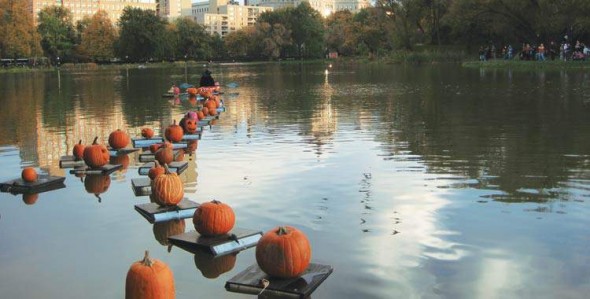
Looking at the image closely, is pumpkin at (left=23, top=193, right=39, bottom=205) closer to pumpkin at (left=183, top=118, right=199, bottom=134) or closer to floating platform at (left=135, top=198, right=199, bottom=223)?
floating platform at (left=135, top=198, right=199, bottom=223)

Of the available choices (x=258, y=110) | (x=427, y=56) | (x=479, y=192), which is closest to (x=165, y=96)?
(x=258, y=110)

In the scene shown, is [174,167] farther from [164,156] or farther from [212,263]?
[212,263]

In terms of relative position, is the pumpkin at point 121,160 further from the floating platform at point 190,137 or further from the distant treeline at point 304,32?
the distant treeline at point 304,32

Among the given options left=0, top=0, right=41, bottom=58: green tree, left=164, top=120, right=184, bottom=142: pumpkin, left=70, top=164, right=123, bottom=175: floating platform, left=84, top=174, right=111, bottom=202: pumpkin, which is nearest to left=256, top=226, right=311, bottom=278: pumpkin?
left=84, top=174, right=111, bottom=202: pumpkin

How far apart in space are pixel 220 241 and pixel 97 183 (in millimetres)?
5568

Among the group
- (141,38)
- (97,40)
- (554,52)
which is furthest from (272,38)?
(554,52)

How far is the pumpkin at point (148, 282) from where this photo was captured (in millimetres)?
6395

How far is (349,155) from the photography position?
15.7m

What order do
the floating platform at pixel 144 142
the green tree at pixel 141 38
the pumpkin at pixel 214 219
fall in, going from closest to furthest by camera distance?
1. the pumpkin at pixel 214 219
2. the floating platform at pixel 144 142
3. the green tree at pixel 141 38

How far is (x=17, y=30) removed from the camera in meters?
98.4

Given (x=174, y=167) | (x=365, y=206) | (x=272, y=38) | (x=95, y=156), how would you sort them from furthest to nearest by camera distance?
(x=272, y=38) < (x=95, y=156) < (x=174, y=167) < (x=365, y=206)

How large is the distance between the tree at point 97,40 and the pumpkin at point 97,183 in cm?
13087

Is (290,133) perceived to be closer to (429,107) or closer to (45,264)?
(429,107)

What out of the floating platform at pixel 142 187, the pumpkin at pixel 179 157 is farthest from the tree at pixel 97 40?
the floating platform at pixel 142 187
